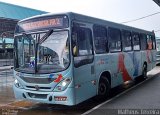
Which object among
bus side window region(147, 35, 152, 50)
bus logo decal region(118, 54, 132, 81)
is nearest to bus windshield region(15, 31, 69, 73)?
bus logo decal region(118, 54, 132, 81)

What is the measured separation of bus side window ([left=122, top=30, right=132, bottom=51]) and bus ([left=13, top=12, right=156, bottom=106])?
187cm

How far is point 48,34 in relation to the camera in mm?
7984

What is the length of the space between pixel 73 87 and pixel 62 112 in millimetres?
1136

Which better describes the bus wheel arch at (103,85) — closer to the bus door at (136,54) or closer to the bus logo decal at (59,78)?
the bus logo decal at (59,78)

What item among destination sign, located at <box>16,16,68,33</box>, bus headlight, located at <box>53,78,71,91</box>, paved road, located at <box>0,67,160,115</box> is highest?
→ destination sign, located at <box>16,16,68,33</box>

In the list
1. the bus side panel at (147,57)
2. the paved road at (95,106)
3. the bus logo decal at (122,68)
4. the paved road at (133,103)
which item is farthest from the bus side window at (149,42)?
the paved road at (95,106)

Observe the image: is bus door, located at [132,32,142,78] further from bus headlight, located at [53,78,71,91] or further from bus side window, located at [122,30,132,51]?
bus headlight, located at [53,78,71,91]

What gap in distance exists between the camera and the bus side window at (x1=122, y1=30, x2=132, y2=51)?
1195 cm

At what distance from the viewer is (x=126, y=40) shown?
12.2 meters

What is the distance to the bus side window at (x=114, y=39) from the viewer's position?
10484 mm

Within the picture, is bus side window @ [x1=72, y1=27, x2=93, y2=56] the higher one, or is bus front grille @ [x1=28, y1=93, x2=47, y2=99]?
bus side window @ [x1=72, y1=27, x2=93, y2=56]

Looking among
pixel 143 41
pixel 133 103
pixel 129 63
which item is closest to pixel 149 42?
pixel 143 41

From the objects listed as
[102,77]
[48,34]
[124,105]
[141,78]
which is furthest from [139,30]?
[48,34]

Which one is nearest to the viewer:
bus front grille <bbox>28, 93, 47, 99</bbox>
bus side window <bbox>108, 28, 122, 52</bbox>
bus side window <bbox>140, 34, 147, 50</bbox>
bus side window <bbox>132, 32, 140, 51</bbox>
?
bus front grille <bbox>28, 93, 47, 99</bbox>
